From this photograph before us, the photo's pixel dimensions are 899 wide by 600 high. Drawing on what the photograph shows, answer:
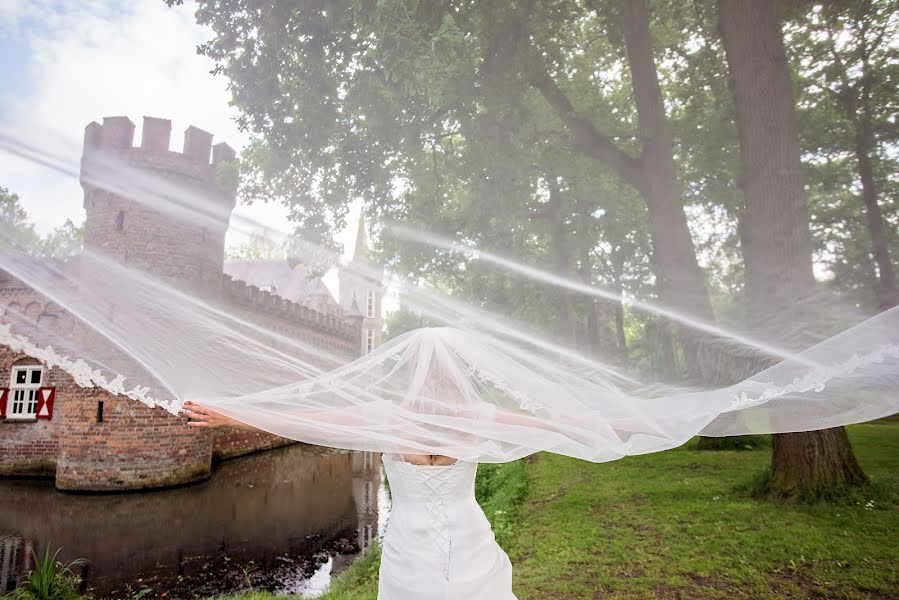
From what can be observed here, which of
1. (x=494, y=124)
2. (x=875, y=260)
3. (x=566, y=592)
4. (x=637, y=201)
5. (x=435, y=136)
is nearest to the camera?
(x=875, y=260)

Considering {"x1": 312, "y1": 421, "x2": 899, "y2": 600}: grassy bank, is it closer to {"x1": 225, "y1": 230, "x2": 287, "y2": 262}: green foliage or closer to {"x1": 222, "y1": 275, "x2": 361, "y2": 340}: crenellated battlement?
{"x1": 225, "y1": 230, "x2": 287, "y2": 262}: green foliage

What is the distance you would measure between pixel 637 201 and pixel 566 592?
3883mm

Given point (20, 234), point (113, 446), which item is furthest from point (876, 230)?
point (113, 446)

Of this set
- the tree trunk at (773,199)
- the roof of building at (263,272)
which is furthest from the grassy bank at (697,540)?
the roof of building at (263,272)

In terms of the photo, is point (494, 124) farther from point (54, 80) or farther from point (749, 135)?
point (54, 80)

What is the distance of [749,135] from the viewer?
4305 millimetres

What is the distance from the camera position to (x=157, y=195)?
5984 mm

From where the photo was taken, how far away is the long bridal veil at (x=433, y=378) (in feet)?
7.66

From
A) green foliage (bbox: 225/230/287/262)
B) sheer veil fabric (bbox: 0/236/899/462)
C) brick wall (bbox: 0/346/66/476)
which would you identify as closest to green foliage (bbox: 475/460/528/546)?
sheer veil fabric (bbox: 0/236/899/462)

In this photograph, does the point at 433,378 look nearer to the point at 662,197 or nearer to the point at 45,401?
the point at 662,197

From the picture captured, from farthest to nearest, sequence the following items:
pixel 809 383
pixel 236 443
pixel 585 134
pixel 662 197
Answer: pixel 236 443 → pixel 585 134 → pixel 662 197 → pixel 809 383

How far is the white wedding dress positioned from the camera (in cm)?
224

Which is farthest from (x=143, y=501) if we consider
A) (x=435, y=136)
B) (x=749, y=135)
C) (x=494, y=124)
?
(x=749, y=135)

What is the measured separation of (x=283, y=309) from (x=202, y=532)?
16.7ft
